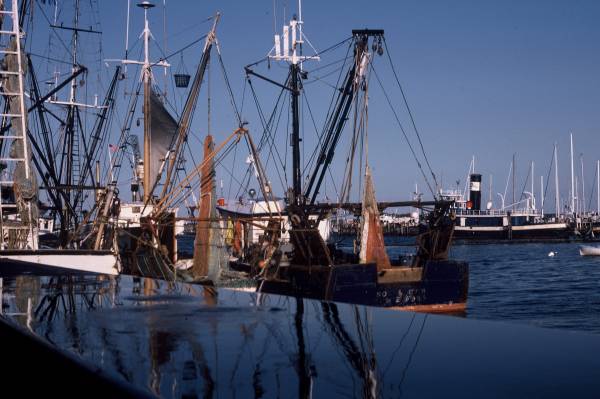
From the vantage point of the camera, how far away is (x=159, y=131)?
33781 mm

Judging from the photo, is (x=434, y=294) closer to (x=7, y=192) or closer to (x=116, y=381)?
(x=7, y=192)

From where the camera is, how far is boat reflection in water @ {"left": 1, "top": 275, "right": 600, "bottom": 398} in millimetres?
3020

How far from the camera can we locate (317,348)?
388 cm

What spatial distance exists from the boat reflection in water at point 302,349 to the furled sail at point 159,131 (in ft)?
90.7

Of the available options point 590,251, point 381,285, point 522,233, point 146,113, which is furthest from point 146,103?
point 522,233

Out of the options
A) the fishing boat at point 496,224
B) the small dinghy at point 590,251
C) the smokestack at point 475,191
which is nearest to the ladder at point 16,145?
the small dinghy at point 590,251

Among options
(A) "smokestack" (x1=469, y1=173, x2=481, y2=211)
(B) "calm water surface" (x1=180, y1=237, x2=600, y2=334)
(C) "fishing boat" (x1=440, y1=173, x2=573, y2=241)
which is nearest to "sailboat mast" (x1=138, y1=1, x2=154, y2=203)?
(B) "calm water surface" (x1=180, y1=237, x2=600, y2=334)

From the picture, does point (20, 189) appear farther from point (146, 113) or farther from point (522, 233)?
point (522, 233)

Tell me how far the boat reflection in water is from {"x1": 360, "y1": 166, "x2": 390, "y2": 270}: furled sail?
1811cm

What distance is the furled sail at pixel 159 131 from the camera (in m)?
33.3

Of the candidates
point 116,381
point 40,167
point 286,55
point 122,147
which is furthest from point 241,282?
point 122,147

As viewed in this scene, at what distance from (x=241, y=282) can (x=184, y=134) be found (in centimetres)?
715

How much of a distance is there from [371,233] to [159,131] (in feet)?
Result: 43.6

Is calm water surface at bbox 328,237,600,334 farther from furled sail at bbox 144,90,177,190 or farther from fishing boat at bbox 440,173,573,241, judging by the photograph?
fishing boat at bbox 440,173,573,241
